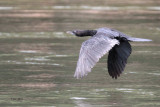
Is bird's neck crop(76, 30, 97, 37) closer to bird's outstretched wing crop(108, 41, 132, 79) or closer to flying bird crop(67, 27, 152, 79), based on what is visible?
flying bird crop(67, 27, 152, 79)

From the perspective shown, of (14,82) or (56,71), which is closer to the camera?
(14,82)

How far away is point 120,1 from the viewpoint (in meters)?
29.8

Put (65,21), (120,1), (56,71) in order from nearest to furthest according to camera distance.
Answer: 1. (56,71)
2. (65,21)
3. (120,1)

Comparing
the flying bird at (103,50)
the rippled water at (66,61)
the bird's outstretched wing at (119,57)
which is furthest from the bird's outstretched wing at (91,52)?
the rippled water at (66,61)

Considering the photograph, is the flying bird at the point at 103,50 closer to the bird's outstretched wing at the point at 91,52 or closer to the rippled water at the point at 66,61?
the bird's outstretched wing at the point at 91,52

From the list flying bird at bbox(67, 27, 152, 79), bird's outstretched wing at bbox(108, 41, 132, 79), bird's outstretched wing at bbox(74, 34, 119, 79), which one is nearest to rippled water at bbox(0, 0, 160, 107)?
bird's outstretched wing at bbox(108, 41, 132, 79)

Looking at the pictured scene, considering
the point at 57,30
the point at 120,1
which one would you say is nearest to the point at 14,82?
the point at 57,30

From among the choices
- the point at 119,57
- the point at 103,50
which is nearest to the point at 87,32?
the point at 119,57

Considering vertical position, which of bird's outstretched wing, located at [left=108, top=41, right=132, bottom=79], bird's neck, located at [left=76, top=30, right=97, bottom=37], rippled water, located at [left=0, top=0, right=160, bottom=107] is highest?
bird's neck, located at [left=76, top=30, right=97, bottom=37]

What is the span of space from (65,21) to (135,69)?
934 cm

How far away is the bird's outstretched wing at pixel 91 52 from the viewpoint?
25.4ft

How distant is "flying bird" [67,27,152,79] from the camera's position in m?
7.87

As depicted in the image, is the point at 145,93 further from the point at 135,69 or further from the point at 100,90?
the point at 135,69

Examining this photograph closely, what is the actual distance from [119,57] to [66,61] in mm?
3376
